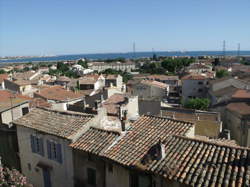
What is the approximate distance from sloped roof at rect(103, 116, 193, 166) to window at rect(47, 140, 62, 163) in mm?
3432

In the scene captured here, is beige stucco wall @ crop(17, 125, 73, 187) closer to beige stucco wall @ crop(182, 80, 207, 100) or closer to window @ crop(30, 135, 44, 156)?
window @ crop(30, 135, 44, 156)

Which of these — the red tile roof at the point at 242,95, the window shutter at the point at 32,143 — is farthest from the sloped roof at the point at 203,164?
the red tile roof at the point at 242,95

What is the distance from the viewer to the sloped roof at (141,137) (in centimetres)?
1040

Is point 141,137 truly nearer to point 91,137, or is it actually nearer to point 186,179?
point 91,137

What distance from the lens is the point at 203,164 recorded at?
350 inches

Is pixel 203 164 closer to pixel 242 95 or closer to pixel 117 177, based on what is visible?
pixel 117 177

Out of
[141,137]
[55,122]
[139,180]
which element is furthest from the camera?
[55,122]

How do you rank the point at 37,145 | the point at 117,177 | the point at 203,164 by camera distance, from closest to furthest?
the point at 203,164 → the point at 117,177 → the point at 37,145

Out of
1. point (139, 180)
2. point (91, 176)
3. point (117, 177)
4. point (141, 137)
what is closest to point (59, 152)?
point (91, 176)

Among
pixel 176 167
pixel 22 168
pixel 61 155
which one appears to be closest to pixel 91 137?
pixel 61 155

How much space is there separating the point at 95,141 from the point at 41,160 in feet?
15.2

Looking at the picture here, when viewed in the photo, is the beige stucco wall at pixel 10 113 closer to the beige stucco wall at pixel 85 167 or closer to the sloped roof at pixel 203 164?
the beige stucco wall at pixel 85 167

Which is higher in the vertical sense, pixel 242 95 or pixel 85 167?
pixel 85 167

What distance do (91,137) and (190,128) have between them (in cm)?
518
